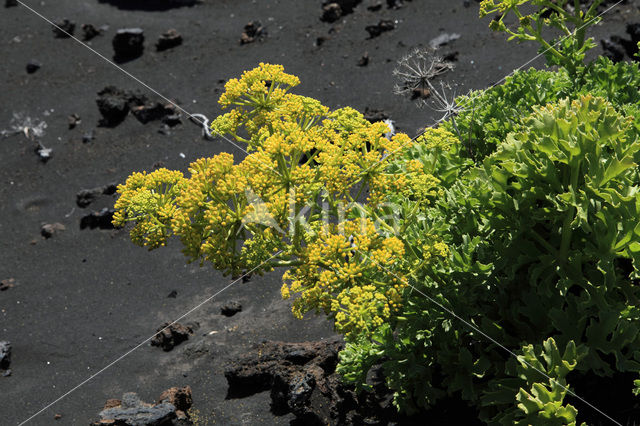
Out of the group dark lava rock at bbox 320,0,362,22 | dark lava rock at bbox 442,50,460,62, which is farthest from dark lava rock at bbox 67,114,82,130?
dark lava rock at bbox 442,50,460,62

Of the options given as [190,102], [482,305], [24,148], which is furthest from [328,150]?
[24,148]

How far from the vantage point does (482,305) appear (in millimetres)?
5695

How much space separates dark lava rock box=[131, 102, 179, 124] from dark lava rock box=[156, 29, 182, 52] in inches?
82.7

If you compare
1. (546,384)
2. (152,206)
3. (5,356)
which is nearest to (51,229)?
(5,356)

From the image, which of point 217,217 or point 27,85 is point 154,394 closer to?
point 217,217

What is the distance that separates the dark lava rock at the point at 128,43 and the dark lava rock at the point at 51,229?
4.47 metres

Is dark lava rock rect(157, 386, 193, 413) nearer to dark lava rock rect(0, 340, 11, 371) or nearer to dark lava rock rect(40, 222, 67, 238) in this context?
dark lava rock rect(0, 340, 11, 371)

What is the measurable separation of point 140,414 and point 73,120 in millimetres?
7177

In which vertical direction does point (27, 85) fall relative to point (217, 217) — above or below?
below

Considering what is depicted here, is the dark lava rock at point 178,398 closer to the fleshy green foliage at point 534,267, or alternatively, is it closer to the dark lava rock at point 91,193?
the fleshy green foliage at point 534,267

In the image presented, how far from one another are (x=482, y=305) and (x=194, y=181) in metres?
2.52

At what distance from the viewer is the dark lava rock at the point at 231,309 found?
341 inches

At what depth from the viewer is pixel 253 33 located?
13695 mm

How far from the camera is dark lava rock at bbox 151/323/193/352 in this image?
8414 millimetres
